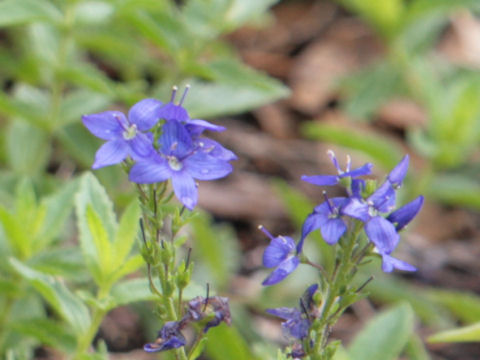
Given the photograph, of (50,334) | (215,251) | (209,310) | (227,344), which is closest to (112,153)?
(209,310)

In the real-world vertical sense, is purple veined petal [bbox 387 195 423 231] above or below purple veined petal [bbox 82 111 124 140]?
below

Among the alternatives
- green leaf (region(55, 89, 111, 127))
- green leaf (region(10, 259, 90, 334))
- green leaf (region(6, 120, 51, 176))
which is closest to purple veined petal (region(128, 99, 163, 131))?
green leaf (region(10, 259, 90, 334))

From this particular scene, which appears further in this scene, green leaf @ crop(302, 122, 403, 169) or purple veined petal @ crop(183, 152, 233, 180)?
green leaf @ crop(302, 122, 403, 169)

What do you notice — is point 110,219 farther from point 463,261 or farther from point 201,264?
point 463,261

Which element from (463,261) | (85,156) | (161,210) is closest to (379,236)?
(161,210)

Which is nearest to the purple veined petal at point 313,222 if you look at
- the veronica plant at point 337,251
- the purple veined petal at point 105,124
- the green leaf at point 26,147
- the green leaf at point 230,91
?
the veronica plant at point 337,251

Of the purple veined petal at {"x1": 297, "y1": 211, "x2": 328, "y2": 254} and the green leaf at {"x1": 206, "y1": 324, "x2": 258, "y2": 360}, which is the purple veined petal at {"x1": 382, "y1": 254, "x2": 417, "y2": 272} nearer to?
the purple veined petal at {"x1": 297, "y1": 211, "x2": 328, "y2": 254}

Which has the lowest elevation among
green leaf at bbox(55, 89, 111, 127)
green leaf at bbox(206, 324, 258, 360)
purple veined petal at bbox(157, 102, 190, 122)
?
green leaf at bbox(206, 324, 258, 360)
